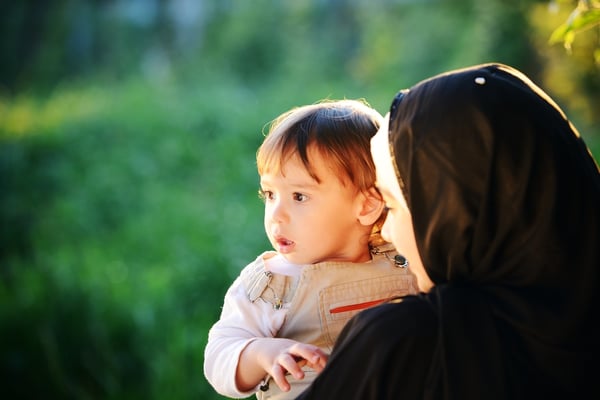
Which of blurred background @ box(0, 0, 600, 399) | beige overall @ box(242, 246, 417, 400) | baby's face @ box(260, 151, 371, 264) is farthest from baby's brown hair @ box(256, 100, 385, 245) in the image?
blurred background @ box(0, 0, 600, 399)

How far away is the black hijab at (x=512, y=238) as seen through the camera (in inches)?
63.5

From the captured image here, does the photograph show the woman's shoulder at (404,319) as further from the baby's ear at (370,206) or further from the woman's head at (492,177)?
the baby's ear at (370,206)

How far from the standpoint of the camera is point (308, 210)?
2.23 metres

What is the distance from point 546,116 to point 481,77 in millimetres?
152

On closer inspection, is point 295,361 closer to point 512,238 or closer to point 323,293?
point 323,293

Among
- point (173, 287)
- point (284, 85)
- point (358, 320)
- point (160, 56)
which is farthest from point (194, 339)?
point (160, 56)

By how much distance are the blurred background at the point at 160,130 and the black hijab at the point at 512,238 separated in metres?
0.91

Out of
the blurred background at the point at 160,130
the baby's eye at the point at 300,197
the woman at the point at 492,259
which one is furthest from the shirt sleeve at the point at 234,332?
the blurred background at the point at 160,130

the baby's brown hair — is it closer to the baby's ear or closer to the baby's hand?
the baby's ear

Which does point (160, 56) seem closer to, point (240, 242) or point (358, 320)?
point (240, 242)

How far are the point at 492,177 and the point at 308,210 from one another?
690mm

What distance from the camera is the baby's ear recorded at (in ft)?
7.54

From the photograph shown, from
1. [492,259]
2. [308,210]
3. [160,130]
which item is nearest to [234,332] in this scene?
[308,210]

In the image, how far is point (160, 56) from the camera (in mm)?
17203
